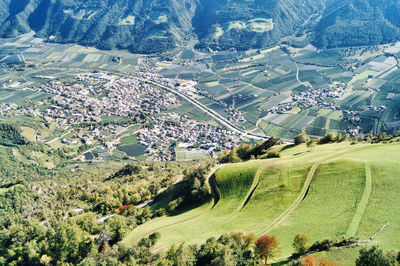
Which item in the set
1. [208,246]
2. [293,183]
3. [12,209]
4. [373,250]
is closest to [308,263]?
[373,250]

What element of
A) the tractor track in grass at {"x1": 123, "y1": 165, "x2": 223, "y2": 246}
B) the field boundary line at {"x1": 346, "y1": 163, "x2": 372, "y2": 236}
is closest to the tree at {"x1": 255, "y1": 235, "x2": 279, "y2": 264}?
the field boundary line at {"x1": 346, "y1": 163, "x2": 372, "y2": 236}

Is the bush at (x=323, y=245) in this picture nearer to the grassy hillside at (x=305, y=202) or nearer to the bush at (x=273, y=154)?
the grassy hillside at (x=305, y=202)

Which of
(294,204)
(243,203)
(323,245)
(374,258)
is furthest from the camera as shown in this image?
(243,203)

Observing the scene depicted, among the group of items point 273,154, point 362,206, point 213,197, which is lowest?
point 213,197

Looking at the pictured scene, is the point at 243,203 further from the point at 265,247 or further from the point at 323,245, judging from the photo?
the point at 323,245

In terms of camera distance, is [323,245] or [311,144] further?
[311,144]

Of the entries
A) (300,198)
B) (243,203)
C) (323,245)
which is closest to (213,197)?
(243,203)

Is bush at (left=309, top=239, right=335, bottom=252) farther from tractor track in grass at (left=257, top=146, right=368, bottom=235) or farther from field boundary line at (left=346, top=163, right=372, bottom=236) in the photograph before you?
tractor track in grass at (left=257, top=146, right=368, bottom=235)
